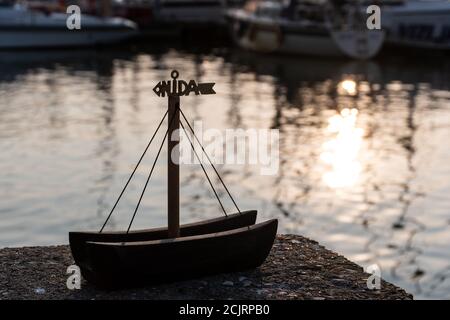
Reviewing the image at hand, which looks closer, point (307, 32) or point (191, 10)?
point (307, 32)

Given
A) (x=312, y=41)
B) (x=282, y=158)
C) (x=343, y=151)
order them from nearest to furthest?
(x=282, y=158)
(x=343, y=151)
(x=312, y=41)

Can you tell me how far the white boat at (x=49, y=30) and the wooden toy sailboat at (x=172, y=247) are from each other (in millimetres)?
37131

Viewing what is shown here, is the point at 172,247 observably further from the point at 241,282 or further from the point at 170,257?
the point at 241,282

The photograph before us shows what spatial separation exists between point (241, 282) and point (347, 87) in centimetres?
2425

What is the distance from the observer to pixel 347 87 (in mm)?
31719

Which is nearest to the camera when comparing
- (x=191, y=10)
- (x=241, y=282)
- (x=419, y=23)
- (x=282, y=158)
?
(x=241, y=282)

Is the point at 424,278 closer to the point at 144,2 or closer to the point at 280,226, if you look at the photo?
the point at 280,226

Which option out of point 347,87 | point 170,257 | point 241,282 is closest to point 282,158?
point 241,282

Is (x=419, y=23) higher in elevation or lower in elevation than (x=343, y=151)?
higher

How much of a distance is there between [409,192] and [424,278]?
4.64 metres

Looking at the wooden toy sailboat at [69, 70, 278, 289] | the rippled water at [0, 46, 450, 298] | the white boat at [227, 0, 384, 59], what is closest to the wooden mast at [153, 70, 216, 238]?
the wooden toy sailboat at [69, 70, 278, 289]

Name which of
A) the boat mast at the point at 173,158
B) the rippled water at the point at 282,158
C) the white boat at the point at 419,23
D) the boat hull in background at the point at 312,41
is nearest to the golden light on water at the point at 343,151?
the rippled water at the point at 282,158

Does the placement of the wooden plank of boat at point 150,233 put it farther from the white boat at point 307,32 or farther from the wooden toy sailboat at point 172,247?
the white boat at point 307,32

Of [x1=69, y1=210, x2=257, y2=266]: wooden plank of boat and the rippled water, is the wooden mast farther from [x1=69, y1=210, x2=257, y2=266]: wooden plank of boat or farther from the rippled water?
the rippled water
